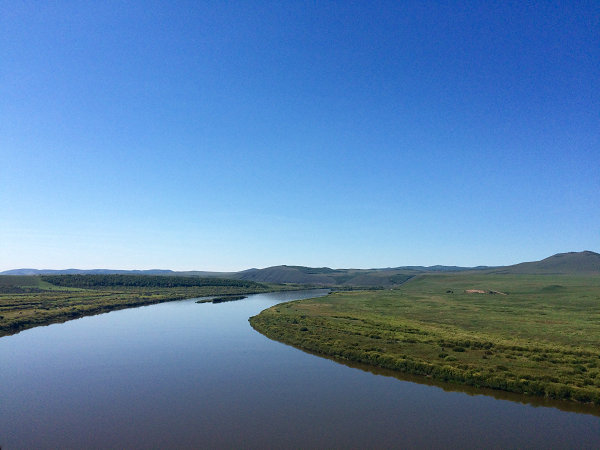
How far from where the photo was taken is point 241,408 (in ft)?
95.4

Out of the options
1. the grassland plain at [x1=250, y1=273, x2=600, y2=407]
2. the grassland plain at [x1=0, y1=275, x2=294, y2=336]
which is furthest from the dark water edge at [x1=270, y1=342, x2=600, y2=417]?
the grassland plain at [x1=0, y1=275, x2=294, y2=336]

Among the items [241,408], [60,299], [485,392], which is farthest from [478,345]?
[60,299]

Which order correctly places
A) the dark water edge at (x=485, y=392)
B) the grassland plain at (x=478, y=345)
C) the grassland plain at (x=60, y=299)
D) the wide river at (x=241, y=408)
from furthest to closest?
the grassland plain at (x=60, y=299), the grassland plain at (x=478, y=345), the dark water edge at (x=485, y=392), the wide river at (x=241, y=408)

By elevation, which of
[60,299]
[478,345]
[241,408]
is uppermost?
[60,299]

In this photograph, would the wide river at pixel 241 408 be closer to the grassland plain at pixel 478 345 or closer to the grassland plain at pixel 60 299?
the grassland plain at pixel 478 345

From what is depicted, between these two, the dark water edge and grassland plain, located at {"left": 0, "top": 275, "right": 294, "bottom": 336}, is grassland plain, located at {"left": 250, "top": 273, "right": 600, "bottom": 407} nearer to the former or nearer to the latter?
the dark water edge

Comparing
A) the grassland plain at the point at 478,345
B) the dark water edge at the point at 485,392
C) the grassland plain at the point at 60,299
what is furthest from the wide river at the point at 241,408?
the grassland plain at the point at 60,299

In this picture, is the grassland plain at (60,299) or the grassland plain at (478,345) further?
the grassland plain at (60,299)

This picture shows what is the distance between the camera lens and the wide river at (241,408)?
23750 mm

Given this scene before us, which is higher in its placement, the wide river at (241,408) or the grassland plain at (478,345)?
the grassland plain at (478,345)

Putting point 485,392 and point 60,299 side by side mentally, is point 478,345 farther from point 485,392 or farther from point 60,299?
point 60,299

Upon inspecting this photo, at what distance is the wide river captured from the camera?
77.9ft

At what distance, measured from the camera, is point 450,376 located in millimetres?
35906

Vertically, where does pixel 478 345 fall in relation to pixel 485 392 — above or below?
above
